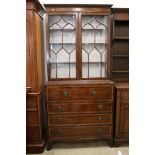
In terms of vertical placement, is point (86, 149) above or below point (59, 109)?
below

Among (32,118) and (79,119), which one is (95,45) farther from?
(32,118)

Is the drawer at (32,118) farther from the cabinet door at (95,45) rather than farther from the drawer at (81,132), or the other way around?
the cabinet door at (95,45)

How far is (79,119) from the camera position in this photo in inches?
103

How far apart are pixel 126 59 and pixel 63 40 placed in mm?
1122

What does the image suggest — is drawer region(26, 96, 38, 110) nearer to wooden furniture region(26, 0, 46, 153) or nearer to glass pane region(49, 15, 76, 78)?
wooden furniture region(26, 0, 46, 153)

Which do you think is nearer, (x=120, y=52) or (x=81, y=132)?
(x=81, y=132)

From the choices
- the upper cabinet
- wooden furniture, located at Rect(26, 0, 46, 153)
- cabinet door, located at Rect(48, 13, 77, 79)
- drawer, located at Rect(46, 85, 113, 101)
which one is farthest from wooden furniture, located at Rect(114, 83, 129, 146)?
wooden furniture, located at Rect(26, 0, 46, 153)

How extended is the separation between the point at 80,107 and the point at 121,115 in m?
0.61

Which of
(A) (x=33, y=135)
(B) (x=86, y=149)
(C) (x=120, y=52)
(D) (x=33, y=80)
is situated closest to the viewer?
(D) (x=33, y=80)

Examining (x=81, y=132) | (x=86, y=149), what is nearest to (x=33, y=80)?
(x=81, y=132)

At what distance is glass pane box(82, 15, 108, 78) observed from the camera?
8.89 feet
